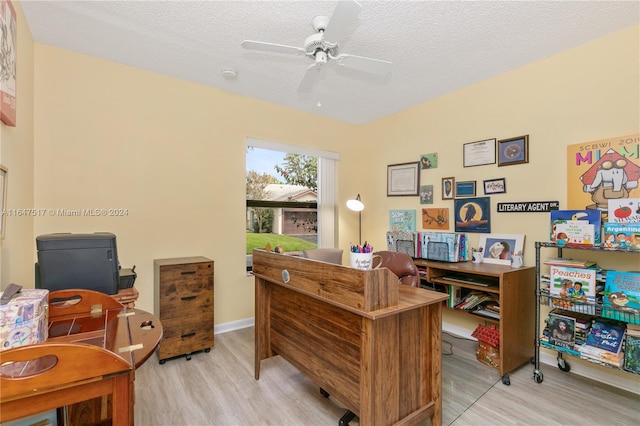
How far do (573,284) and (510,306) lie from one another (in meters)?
0.46

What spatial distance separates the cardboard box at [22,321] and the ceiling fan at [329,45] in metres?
1.74

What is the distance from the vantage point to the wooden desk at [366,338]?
146cm

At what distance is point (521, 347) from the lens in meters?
2.53

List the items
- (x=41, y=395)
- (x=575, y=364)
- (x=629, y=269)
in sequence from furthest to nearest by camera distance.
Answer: (x=575, y=364), (x=629, y=269), (x=41, y=395)

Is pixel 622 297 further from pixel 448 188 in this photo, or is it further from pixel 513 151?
pixel 448 188

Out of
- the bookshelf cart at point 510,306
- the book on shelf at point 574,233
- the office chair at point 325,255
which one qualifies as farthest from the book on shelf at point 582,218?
the office chair at point 325,255

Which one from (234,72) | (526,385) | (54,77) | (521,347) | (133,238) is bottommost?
(526,385)

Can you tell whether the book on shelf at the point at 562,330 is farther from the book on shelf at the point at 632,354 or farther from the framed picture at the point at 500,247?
the framed picture at the point at 500,247

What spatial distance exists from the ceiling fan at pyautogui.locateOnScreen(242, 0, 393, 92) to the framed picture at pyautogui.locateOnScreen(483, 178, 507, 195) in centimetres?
163

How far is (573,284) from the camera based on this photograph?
7.36ft

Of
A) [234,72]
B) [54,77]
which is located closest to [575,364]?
[234,72]

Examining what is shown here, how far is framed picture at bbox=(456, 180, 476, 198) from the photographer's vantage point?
320 centimetres

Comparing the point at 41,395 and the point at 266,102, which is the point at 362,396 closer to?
the point at 41,395

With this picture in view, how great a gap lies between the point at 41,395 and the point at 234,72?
284 centimetres
